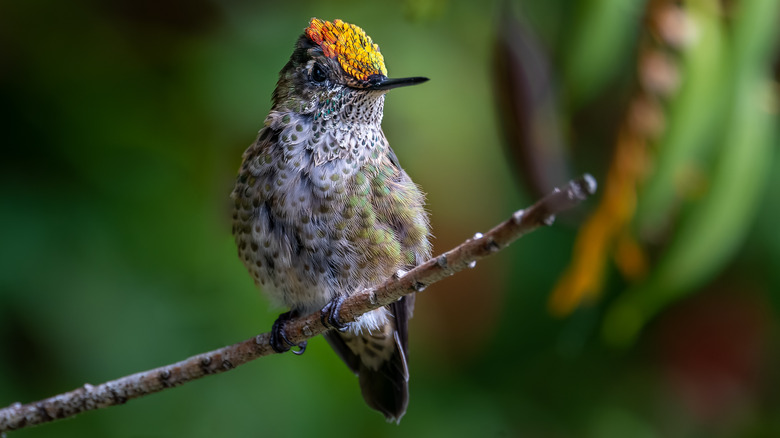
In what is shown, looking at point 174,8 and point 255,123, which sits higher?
point 174,8

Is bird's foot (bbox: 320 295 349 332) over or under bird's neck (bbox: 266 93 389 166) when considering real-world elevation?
under

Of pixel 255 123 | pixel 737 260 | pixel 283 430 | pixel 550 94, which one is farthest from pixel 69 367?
pixel 737 260

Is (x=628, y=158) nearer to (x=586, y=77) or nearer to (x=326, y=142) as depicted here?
(x=586, y=77)

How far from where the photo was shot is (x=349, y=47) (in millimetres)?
1765

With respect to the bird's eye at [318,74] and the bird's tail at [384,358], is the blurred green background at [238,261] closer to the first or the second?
the bird's tail at [384,358]

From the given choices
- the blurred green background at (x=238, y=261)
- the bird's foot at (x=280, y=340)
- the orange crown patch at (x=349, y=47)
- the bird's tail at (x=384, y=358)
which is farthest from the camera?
the blurred green background at (x=238, y=261)

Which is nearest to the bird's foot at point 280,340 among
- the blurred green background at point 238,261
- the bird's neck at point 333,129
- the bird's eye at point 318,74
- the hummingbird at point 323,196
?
the hummingbird at point 323,196

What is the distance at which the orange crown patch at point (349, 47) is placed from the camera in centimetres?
171

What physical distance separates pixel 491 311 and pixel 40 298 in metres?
1.87

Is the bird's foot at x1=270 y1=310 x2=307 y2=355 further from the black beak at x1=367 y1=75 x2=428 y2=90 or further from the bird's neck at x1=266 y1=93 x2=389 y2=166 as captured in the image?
the black beak at x1=367 y1=75 x2=428 y2=90

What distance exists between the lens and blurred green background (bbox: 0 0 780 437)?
125 inches

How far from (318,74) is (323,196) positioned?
29cm

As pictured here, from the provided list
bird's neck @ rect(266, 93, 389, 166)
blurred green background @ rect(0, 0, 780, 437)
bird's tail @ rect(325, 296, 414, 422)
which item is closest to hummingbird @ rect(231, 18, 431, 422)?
bird's neck @ rect(266, 93, 389, 166)

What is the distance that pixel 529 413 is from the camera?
12.1ft
